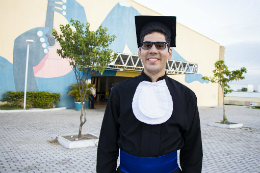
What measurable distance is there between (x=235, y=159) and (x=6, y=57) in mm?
13962

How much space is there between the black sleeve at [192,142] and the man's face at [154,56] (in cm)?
41

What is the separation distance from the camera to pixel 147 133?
1.61m

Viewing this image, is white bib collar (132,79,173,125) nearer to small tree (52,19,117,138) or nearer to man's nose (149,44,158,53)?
man's nose (149,44,158,53)

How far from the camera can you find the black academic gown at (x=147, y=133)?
1.61m

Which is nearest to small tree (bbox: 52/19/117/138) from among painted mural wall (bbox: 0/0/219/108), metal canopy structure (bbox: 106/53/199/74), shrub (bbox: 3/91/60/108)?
metal canopy structure (bbox: 106/53/199/74)

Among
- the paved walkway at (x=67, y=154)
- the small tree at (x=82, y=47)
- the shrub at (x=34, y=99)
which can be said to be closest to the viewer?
the paved walkway at (x=67, y=154)

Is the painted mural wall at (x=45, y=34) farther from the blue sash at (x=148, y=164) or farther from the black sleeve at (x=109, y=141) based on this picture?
the blue sash at (x=148, y=164)

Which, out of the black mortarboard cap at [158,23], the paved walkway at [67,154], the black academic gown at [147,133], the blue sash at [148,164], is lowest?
the paved walkway at [67,154]

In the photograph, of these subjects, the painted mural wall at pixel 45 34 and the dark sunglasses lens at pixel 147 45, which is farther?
the painted mural wall at pixel 45 34

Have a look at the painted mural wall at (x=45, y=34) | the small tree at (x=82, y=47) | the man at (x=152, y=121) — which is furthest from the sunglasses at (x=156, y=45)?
the painted mural wall at (x=45, y=34)

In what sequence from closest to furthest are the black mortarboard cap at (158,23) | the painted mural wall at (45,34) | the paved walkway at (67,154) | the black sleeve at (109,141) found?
the black sleeve at (109,141), the black mortarboard cap at (158,23), the paved walkway at (67,154), the painted mural wall at (45,34)

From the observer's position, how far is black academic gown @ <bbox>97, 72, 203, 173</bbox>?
5.28 feet

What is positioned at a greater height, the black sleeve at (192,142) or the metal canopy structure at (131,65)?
the metal canopy structure at (131,65)

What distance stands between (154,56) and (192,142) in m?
0.80
